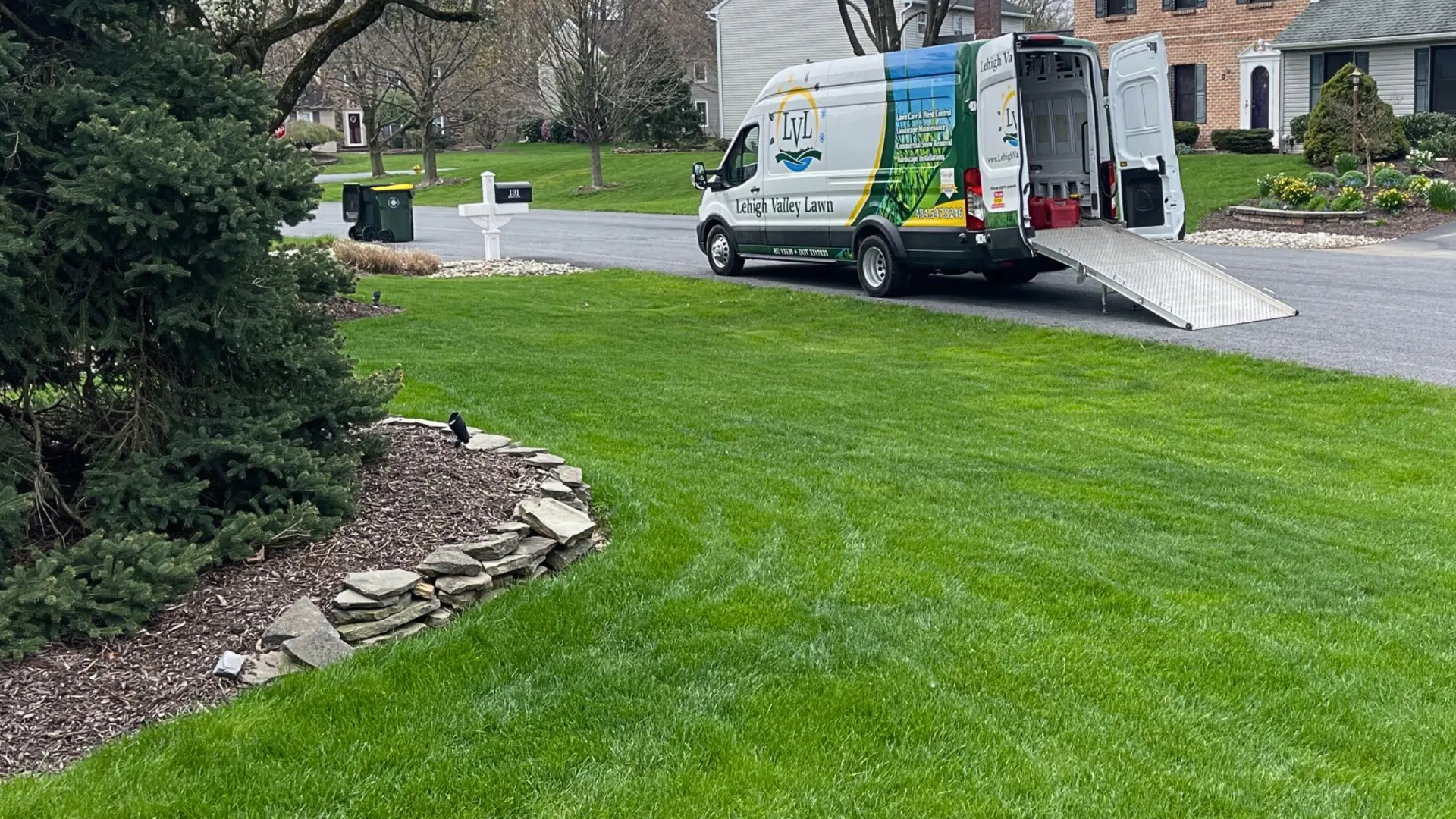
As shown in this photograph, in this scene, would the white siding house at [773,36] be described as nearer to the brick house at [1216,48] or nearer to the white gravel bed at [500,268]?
the brick house at [1216,48]

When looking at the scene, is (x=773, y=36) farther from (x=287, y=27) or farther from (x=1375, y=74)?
(x=287, y=27)

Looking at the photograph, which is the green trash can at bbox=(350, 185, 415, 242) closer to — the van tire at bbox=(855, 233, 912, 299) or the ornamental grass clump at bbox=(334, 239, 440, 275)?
the ornamental grass clump at bbox=(334, 239, 440, 275)

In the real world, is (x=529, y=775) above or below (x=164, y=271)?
below

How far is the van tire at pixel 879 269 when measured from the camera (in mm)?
15992

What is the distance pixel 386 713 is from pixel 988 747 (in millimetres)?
1902

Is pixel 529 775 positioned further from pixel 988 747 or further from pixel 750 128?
pixel 750 128

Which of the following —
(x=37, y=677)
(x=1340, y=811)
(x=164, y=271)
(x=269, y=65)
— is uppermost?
(x=269, y=65)

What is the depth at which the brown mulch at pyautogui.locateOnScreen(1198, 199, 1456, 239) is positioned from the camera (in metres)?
22.0

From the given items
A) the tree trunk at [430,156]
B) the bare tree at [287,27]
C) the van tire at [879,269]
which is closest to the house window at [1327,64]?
the van tire at [879,269]

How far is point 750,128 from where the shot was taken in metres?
18.2

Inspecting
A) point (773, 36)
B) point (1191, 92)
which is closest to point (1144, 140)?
point (1191, 92)

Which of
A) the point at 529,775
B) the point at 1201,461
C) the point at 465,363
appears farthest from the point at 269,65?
the point at 529,775

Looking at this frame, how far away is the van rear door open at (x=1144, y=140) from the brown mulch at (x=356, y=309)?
8137mm

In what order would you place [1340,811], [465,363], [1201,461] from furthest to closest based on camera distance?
[465,363], [1201,461], [1340,811]
